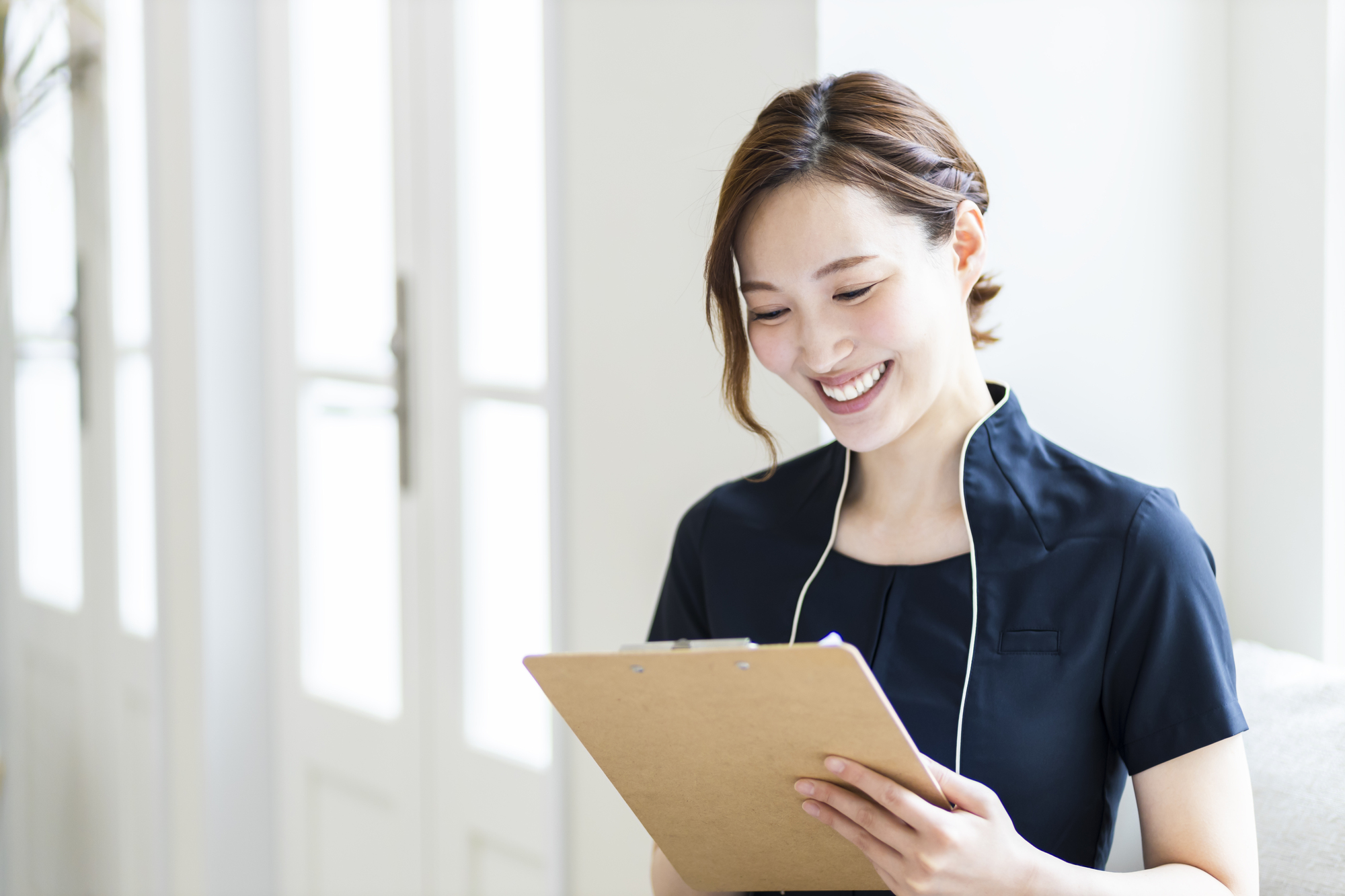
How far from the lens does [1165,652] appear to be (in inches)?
38.5

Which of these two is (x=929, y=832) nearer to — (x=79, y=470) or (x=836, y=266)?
(x=836, y=266)

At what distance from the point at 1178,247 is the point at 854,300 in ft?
2.65

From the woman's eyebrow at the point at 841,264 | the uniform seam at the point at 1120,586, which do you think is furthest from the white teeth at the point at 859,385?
the uniform seam at the point at 1120,586

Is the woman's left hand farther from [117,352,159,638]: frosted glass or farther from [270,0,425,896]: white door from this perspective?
[117,352,159,638]: frosted glass

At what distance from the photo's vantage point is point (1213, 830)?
944mm

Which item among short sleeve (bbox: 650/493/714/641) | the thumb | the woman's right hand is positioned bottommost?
the woman's right hand

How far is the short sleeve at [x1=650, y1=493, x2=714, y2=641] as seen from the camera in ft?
4.15

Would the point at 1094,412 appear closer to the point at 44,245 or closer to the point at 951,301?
the point at 951,301

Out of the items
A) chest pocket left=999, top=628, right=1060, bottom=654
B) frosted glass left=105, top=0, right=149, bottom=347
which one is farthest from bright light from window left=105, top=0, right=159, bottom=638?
chest pocket left=999, top=628, right=1060, bottom=654

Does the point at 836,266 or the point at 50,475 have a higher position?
the point at 836,266

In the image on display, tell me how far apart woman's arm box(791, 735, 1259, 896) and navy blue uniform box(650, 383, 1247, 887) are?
36mm

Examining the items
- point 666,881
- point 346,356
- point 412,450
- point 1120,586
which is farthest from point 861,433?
point 346,356

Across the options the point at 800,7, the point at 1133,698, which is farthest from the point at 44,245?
the point at 1133,698

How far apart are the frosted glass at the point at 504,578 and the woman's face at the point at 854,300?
1.05 meters
